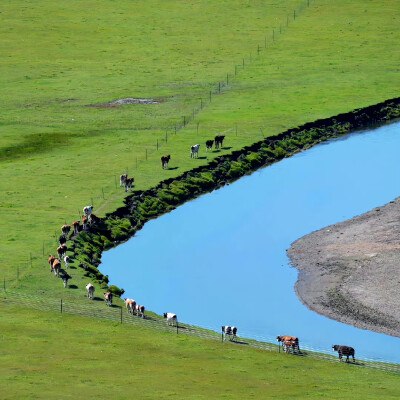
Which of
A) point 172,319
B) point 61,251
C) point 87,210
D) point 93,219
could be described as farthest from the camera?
point 87,210

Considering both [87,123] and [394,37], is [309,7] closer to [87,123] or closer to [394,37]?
[394,37]

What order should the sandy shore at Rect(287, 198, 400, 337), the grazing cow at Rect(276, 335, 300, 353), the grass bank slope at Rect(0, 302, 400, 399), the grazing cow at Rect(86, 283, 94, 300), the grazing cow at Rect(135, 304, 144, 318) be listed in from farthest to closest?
the sandy shore at Rect(287, 198, 400, 337) → the grazing cow at Rect(86, 283, 94, 300) → the grazing cow at Rect(135, 304, 144, 318) → the grazing cow at Rect(276, 335, 300, 353) → the grass bank slope at Rect(0, 302, 400, 399)

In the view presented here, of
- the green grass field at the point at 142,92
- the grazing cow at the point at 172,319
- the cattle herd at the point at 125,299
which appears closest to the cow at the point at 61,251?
the cattle herd at the point at 125,299

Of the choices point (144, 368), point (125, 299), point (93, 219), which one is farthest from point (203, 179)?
A: point (144, 368)

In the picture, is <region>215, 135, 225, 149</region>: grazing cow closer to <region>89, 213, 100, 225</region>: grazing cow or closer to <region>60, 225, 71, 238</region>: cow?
<region>89, 213, 100, 225</region>: grazing cow

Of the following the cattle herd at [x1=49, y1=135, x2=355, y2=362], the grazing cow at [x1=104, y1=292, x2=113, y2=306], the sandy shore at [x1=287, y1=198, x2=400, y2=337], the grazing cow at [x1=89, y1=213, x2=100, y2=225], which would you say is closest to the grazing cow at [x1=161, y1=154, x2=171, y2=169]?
the cattle herd at [x1=49, y1=135, x2=355, y2=362]

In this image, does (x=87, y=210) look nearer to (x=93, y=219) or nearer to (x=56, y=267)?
(x=93, y=219)
